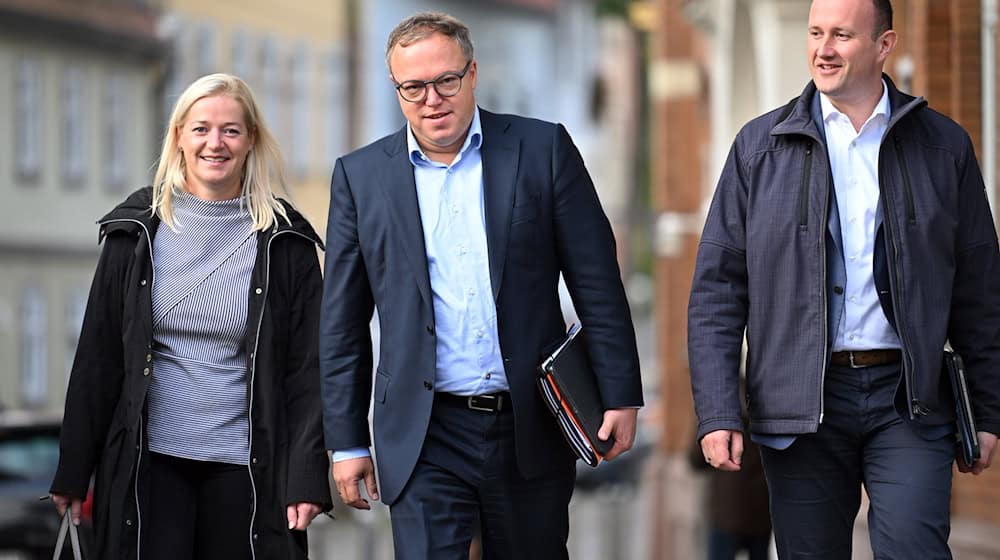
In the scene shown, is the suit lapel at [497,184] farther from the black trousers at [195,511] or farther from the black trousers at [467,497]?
the black trousers at [195,511]

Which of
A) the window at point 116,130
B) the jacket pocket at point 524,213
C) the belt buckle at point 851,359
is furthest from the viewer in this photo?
the window at point 116,130

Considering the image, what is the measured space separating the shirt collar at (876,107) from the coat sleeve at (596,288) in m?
0.70

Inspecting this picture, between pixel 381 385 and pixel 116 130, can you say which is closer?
pixel 381 385

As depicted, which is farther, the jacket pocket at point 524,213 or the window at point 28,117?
the window at point 28,117

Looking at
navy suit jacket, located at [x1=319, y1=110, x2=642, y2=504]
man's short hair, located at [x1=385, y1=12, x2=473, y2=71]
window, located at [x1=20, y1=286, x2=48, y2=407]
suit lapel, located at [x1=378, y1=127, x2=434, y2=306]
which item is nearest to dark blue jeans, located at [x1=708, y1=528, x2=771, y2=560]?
navy suit jacket, located at [x1=319, y1=110, x2=642, y2=504]

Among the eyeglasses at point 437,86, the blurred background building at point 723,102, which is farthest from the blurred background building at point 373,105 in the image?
the eyeglasses at point 437,86

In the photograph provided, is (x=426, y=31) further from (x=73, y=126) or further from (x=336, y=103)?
(x=336, y=103)

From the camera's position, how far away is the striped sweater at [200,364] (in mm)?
6375

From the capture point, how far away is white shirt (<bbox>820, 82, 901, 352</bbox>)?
590 centimetres

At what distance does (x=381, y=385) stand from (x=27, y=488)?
6.89m

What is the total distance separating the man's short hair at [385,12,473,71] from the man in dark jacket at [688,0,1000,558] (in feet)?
2.74

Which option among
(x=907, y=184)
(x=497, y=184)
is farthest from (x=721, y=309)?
(x=497, y=184)

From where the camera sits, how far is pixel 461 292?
607cm

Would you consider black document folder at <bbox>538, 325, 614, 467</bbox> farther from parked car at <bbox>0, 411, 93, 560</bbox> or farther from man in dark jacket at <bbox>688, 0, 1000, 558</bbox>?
parked car at <bbox>0, 411, 93, 560</bbox>
